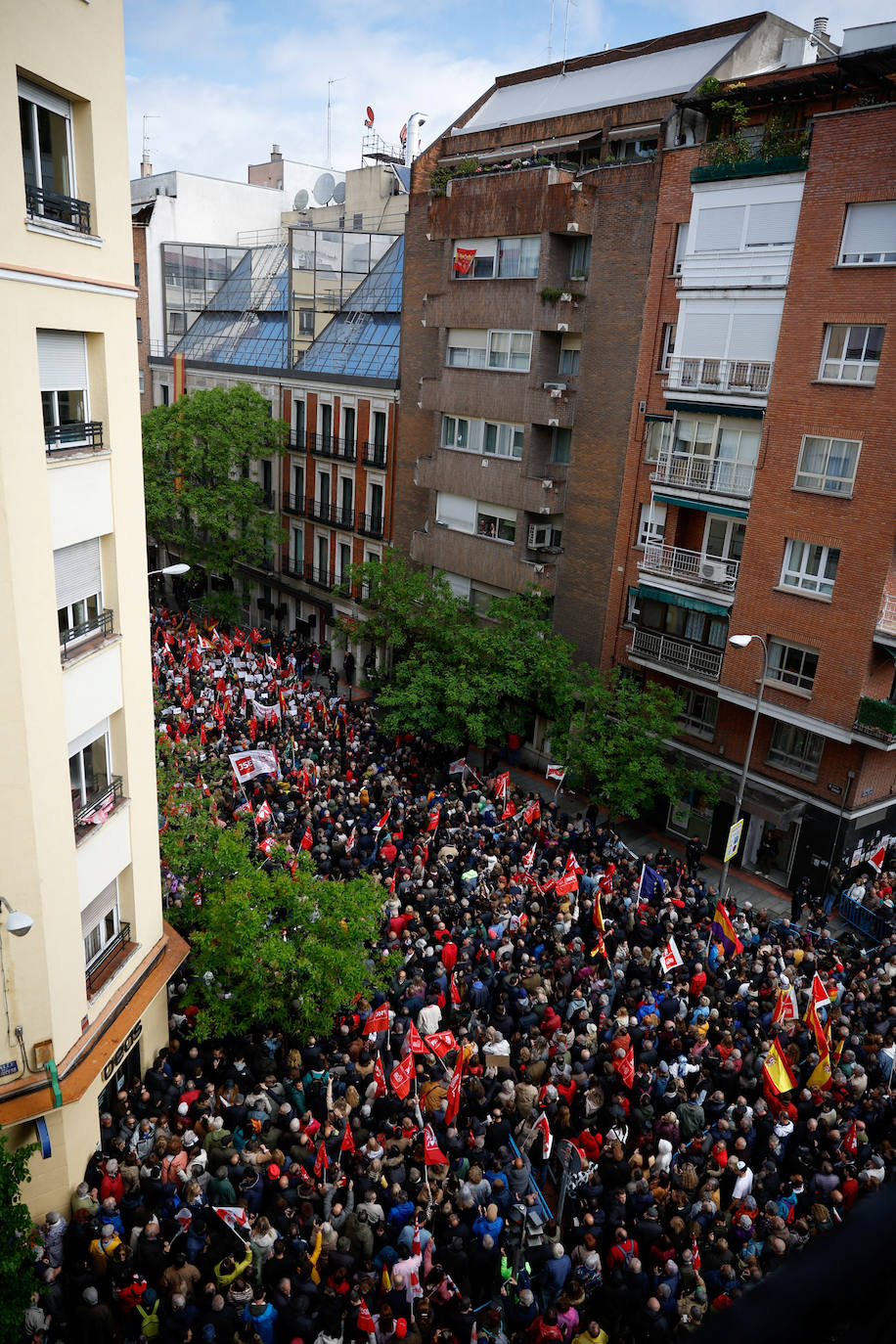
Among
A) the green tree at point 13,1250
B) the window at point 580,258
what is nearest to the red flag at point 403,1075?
the green tree at point 13,1250

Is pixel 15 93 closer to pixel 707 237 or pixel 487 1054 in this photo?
pixel 487 1054

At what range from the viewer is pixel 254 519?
40.4 meters

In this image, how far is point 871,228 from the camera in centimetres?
2242

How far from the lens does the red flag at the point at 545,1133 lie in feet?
44.8

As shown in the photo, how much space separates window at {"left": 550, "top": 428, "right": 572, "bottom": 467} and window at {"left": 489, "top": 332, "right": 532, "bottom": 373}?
2.36 m

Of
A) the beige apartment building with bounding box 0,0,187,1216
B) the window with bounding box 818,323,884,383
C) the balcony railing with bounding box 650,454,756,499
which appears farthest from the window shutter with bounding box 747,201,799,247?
the beige apartment building with bounding box 0,0,187,1216

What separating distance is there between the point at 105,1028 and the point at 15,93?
11941mm

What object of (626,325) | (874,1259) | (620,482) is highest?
(626,325)

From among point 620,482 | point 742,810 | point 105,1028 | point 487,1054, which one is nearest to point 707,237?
point 620,482

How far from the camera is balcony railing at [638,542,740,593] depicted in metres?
27.0

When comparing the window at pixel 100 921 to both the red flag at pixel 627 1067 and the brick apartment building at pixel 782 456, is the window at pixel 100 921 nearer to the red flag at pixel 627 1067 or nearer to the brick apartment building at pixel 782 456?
the red flag at pixel 627 1067

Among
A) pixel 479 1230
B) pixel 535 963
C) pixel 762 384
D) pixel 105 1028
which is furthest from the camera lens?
pixel 762 384

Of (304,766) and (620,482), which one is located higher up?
(620,482)

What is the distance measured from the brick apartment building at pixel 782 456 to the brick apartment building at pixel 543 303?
132 centimetres
